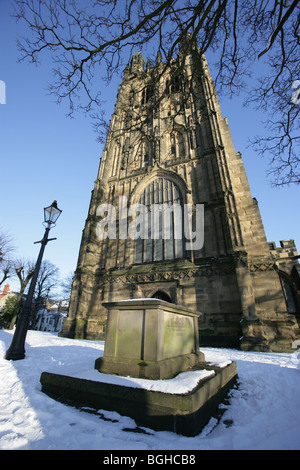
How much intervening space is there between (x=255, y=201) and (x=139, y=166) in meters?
10.6

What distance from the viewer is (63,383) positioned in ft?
9.25

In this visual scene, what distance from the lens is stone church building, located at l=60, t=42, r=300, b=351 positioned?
921 cm

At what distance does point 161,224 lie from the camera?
14.5 meters

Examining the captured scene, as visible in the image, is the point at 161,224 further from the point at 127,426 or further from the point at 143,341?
the point at 127,426

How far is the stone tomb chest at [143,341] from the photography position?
295 cm

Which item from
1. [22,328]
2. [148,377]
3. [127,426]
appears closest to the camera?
[127,426]

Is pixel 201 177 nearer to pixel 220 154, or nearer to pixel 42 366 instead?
pixel 220 154

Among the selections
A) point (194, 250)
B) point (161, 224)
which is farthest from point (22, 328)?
point (161, 224)

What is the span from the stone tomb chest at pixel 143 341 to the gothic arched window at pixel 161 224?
954cm
